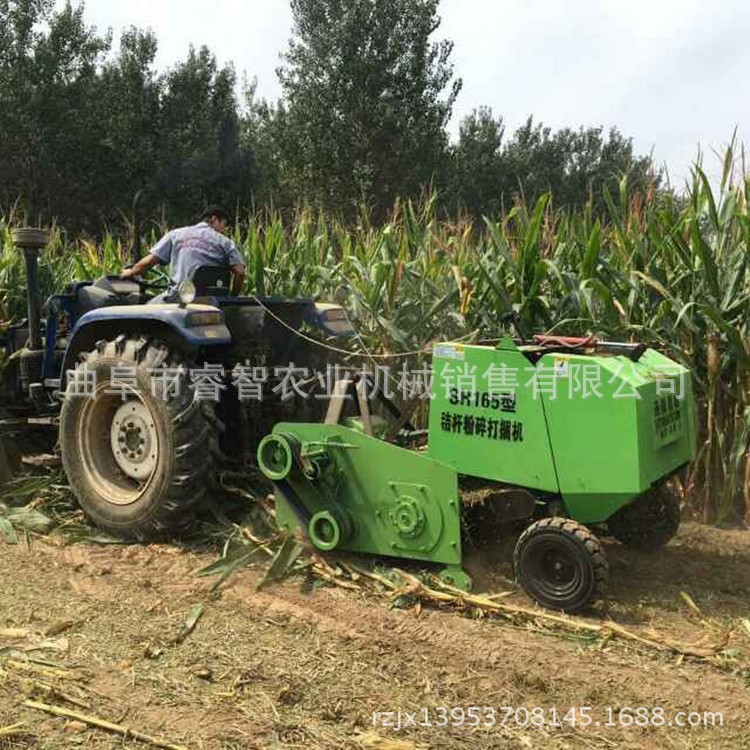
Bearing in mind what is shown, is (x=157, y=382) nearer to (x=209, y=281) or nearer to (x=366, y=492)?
(x=209, y=281)

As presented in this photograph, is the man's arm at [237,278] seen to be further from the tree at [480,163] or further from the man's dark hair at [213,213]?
the tree at [480,163]

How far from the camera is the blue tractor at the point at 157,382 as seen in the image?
3908 mm

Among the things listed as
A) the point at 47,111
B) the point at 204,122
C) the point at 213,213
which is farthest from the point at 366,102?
the point at 213,213

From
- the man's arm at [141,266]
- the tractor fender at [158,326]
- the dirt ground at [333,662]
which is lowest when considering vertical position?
the dirt ground at [333,662]

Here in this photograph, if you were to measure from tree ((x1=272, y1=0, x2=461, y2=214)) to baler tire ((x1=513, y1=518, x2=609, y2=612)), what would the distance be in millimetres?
Result: 19071

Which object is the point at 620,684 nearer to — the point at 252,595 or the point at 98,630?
the point at 252,595

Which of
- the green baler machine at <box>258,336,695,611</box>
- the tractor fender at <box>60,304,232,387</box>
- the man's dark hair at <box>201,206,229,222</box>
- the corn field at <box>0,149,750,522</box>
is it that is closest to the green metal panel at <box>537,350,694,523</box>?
the green baler machine at <box>258,336,695,611</box>

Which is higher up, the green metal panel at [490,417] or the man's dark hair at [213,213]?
the man's dark hair at [213,213]

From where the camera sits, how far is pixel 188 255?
4.50 metres

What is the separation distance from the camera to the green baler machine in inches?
123

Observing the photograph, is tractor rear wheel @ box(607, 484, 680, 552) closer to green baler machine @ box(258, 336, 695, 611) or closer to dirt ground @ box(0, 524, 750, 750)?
green baler machine @ box(258, 336, 695, 611)

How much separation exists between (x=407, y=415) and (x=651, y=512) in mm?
1228

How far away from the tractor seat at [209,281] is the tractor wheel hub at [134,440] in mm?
677

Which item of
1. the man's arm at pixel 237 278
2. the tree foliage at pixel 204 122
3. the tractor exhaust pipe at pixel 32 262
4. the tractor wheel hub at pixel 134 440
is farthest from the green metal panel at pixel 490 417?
the tree foliage at pixel 204 122
